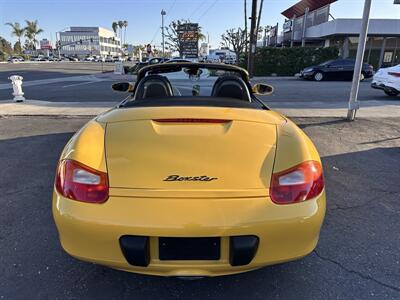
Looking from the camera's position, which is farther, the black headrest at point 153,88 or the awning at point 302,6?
the awning at point 302,6

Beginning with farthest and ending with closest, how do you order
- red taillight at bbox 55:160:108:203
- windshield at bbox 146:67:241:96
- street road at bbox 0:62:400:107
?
1. street road at bbox 0:62:400:107
2. windshield at bbox 146:67:241:96
3. red taillight at bbox 55:160:108:203

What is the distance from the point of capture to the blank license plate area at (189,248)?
5.78 ft

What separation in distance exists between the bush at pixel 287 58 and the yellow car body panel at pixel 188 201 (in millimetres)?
25986

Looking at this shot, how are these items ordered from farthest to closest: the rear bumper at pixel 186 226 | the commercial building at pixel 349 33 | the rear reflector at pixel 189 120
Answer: the commercial building at pixel 349 33 < the rear reflector at pixel 189 120 < the rear bumper at pixel 186 226

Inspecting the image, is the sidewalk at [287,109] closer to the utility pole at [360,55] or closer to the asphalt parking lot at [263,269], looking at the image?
the utility pole at [360,55]

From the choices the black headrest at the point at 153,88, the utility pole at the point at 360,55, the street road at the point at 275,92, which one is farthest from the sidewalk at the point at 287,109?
the black headrest at the point at 153,88

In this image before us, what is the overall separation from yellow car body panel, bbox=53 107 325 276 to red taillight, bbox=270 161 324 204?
0.12 feet

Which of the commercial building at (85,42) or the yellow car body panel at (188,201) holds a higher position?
the commercial building at (85,42)

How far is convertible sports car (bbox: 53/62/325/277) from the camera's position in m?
1.73

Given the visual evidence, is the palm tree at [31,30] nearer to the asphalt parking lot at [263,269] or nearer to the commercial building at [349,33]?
the commercial building at [349,33]

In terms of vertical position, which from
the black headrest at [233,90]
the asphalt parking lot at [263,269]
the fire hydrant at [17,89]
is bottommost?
the asphalt parking lot at [263,269]

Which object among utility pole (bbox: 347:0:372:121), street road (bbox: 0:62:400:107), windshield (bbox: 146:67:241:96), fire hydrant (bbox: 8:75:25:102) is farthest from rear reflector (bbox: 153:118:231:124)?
fire hydrant (bbox: 8:75:25:102)

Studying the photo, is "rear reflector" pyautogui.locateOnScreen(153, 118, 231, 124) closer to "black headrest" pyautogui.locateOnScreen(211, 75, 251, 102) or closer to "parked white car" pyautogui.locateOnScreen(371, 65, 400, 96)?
"black headrest" pyautogui.locateOnScreen(211, 75, 251, 102)

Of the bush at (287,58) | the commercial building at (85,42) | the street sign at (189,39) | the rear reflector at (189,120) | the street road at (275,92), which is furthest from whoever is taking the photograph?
the commercial building at (85,42)
